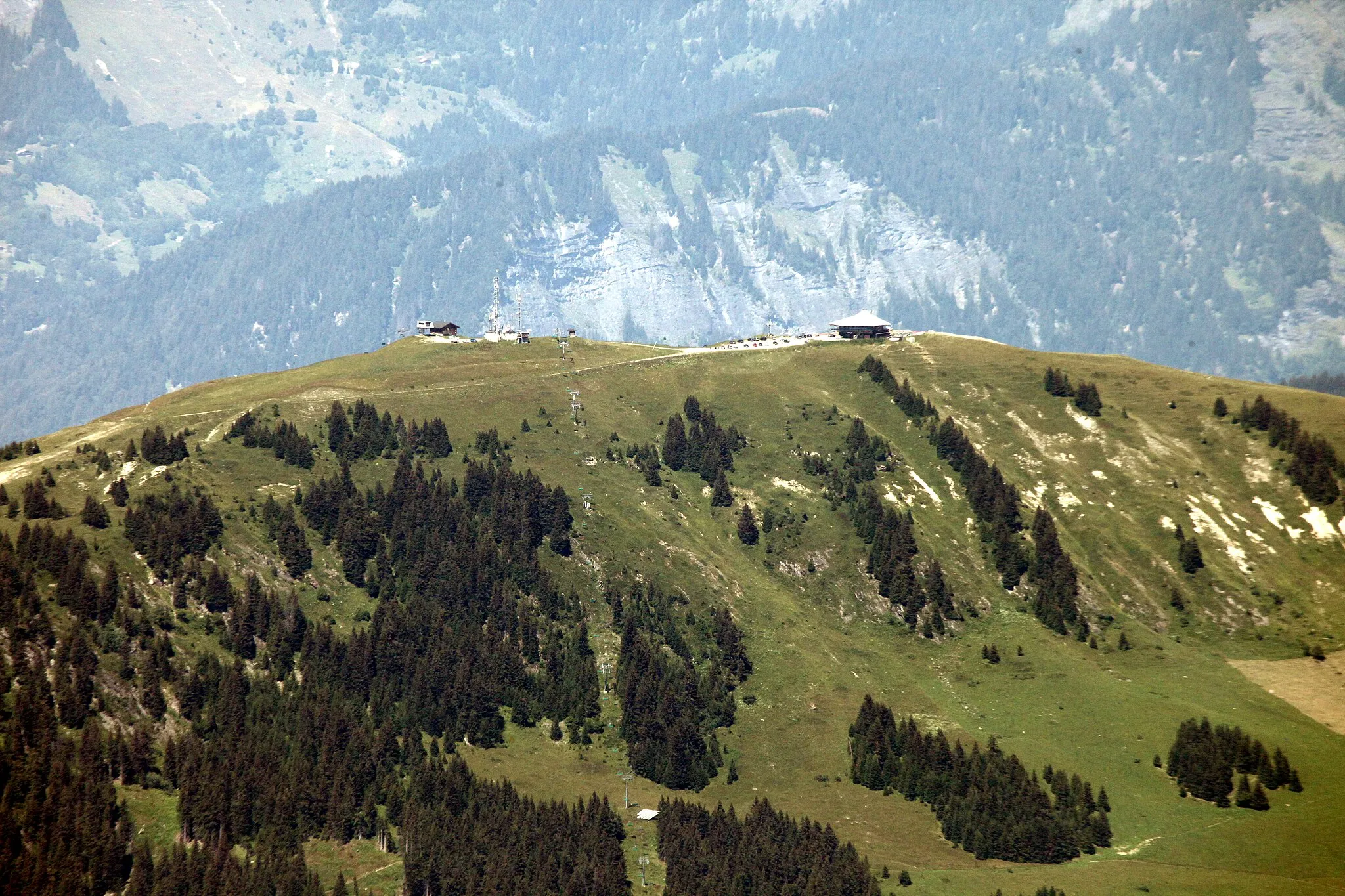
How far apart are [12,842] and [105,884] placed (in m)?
11.4

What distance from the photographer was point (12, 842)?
19738 cm

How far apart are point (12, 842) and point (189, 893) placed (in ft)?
67.9

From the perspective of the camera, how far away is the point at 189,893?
200 meters

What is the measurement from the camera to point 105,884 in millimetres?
199250
